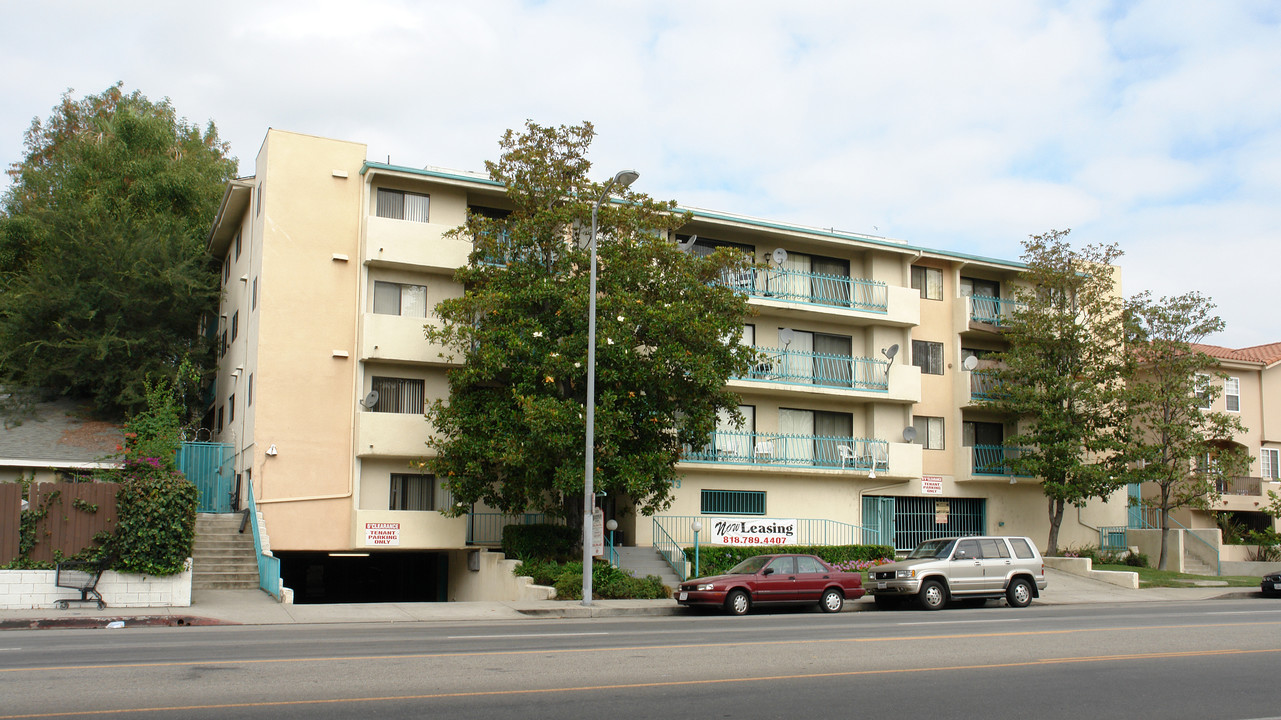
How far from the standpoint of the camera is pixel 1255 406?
41531 mm

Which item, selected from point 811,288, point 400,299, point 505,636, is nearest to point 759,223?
point 811,288

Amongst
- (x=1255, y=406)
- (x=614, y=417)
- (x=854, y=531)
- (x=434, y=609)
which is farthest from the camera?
(x=1255, y=406)

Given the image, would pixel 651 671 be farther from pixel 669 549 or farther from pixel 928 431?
pixel 928 431

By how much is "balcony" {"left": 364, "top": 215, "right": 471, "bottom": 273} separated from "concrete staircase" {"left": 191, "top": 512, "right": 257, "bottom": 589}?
7613 mm

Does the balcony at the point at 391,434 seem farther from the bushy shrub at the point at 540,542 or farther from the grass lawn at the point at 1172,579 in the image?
the grass lawn at the point at 1172,579

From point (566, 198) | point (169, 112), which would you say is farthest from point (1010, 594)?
point (169, 112)

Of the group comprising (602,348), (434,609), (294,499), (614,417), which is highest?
(602,348)

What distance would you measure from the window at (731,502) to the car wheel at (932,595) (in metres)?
8.78

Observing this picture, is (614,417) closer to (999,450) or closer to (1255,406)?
(999,450)

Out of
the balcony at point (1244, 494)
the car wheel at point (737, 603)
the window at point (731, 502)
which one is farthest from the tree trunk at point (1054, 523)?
the car wheel at point (737, 603)

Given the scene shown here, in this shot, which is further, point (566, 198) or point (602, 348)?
point (566, 198)

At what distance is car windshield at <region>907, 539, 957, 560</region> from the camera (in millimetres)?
23241

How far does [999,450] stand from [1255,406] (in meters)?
14.2

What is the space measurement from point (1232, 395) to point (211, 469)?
3736 centimetres
